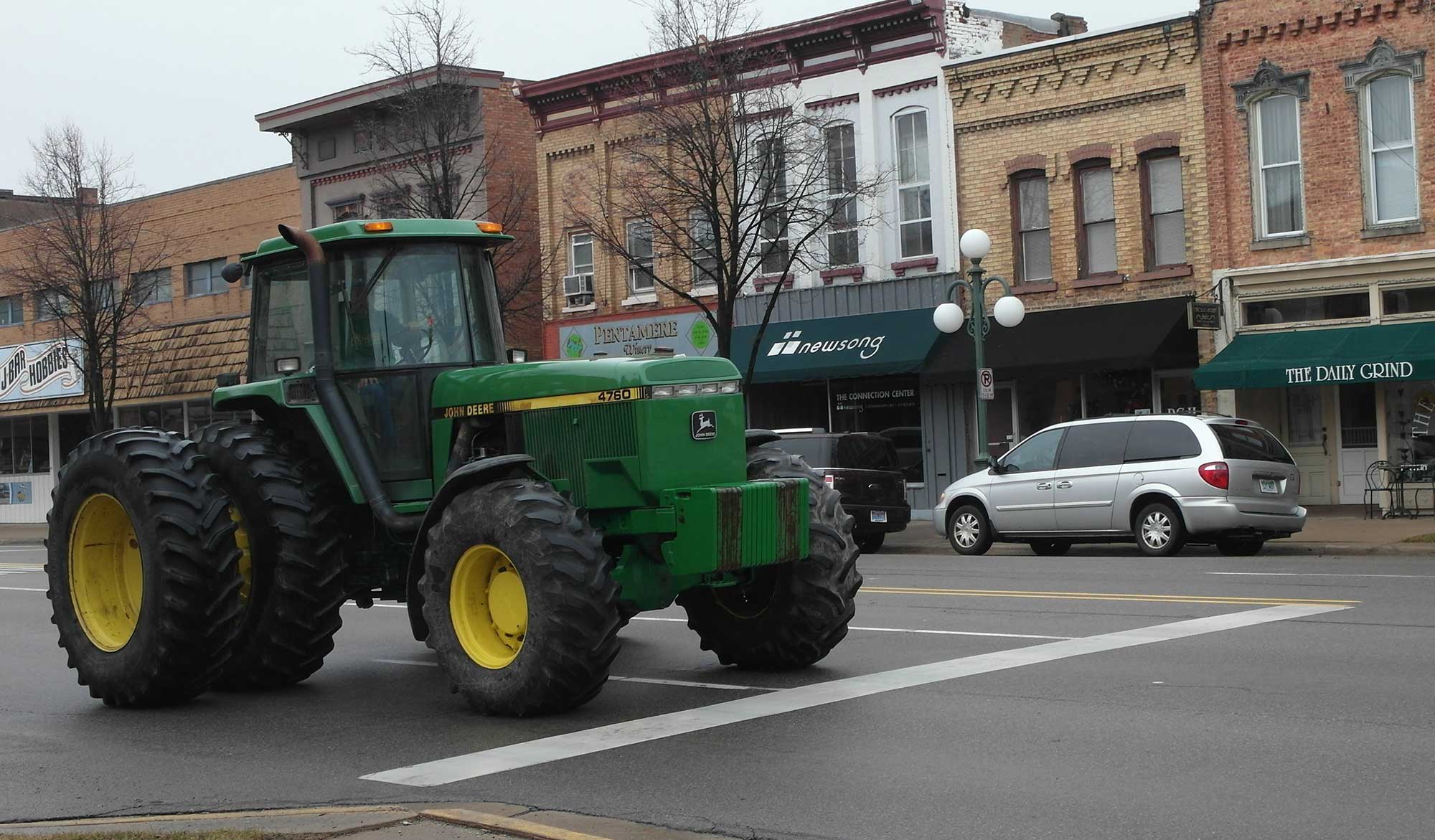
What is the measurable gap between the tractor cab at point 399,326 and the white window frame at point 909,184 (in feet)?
64.3

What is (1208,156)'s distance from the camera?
25891mm

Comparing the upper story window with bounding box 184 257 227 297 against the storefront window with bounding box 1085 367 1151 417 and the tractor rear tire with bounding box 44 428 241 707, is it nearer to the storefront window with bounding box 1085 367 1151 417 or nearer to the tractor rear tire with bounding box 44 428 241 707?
the storefront window with bounding box 1085 367 1151 417

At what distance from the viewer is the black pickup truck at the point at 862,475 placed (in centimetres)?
2291

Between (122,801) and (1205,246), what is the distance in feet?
71.7

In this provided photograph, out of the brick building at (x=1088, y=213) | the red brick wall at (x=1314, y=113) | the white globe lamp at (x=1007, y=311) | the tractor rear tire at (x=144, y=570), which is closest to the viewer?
the tractor rear tire at (x=144, y=570)

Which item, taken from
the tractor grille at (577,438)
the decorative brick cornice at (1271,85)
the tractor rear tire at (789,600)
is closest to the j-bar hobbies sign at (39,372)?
the decorative brick cornice at (1271,85)

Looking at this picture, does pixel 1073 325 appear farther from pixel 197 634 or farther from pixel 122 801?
pixel 122 801

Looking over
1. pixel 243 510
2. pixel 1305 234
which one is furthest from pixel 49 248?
pixel 243 510

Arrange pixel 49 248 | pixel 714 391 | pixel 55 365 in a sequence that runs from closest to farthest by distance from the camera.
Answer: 1. pixel 714 391
2. pixel 49 248
3. pixel 55 365

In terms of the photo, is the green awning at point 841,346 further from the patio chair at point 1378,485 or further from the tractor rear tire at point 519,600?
the tractor rear tire at point 519,600

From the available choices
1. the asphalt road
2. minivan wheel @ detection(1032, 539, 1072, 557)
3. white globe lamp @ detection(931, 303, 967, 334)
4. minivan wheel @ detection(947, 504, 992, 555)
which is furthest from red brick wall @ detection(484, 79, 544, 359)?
the asphalt road

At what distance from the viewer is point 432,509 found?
922 cm

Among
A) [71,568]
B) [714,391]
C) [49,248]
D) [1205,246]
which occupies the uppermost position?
[49,248]

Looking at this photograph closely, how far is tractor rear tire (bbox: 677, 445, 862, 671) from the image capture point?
9953 millimetres
